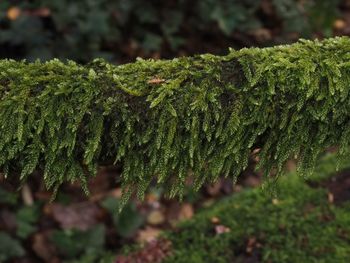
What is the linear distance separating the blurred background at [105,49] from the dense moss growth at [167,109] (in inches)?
72.2

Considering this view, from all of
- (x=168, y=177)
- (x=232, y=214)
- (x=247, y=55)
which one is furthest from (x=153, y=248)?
(x=247, y=55)

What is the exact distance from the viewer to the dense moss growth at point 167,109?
56.1 inches

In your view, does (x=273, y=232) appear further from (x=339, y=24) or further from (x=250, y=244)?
(x=339, y=24)

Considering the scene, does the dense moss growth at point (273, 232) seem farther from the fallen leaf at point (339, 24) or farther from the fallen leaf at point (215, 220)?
the fallen leaf at point (339, 24)

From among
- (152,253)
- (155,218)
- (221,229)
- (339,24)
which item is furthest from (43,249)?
(339,24)

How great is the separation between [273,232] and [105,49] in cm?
243

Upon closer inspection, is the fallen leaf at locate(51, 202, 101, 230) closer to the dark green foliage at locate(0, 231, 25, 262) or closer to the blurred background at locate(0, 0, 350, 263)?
the blurred background at locate(0, 0, 350, 263)

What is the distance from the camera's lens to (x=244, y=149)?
152 centimetres

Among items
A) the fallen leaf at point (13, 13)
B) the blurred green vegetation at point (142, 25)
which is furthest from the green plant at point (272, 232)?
the fallen leaf at point (13, 13)

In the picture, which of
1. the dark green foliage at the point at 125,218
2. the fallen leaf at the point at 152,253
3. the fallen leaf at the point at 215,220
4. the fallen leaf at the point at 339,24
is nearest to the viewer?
the fallen leaf at the point at 152,253

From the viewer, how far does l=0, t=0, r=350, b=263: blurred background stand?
379cm

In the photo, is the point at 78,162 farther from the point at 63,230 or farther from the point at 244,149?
the point at 63,230

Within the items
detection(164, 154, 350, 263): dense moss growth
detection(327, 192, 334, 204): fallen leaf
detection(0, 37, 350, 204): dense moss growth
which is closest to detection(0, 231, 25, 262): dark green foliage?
detection(164, 154, 350, 263): dense moss growth

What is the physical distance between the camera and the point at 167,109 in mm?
1422
